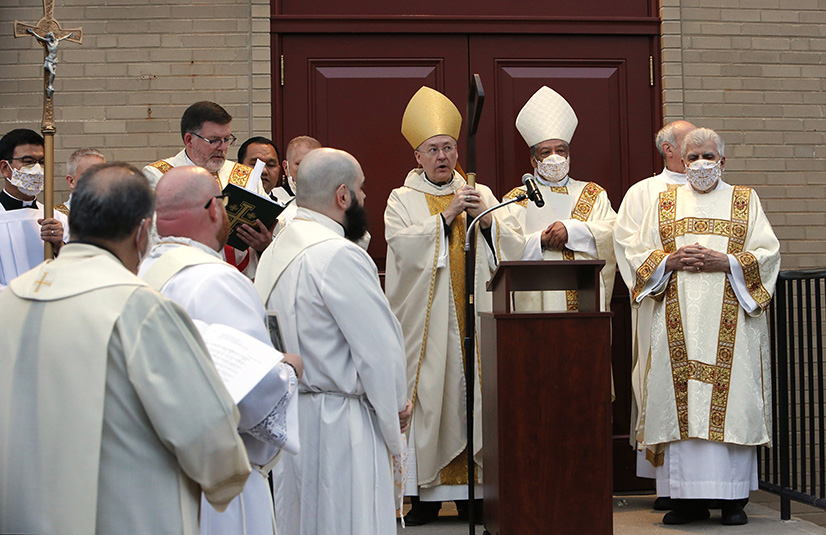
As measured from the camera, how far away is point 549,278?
4910 millimetres

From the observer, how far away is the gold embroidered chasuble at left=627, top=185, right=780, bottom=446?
549cm

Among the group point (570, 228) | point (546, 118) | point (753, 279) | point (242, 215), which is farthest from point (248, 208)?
point (753, 279)

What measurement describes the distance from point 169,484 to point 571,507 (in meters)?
2.79

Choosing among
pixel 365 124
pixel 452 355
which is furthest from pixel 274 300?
pixel 365 124

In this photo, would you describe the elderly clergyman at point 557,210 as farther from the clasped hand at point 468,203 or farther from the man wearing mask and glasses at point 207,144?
the man wearing mask and glasses at point 207,144

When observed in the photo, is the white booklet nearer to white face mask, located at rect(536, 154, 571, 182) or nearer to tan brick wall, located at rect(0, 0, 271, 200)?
white face mask, located at rect(536, 154, 571, 182)

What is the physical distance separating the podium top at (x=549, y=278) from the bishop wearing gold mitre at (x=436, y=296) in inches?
30.3

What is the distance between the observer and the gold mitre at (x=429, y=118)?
19.6ft

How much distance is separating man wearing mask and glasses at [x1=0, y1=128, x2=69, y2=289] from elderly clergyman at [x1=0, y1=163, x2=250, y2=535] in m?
3.20

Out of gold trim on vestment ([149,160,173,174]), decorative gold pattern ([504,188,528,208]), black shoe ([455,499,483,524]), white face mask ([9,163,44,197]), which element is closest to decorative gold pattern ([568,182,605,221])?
decorative gold pattern ([504,188,528,208])

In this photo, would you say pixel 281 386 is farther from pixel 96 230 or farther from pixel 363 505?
pixel 363 505

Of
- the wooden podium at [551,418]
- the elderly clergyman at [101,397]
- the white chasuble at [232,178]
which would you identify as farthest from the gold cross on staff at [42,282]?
the white chasuble at [232,178]

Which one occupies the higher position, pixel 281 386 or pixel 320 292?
pixel 320 292

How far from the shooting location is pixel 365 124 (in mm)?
6875
